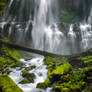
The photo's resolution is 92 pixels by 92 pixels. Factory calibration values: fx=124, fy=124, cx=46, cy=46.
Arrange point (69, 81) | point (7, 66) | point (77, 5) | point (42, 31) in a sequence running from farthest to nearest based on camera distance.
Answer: point (77, 5) → point (42, 31) → point (7, 66) → point (69, 81)

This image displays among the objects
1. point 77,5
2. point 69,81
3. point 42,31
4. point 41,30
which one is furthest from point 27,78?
point 77,5

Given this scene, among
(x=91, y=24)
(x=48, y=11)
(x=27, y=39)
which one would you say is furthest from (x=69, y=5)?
(x=27, y=39)

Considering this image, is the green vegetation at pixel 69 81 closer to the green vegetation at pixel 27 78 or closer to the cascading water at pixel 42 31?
the green vegetation at pixel 27 78

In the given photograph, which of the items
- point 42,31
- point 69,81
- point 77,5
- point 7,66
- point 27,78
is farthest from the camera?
point 77,5

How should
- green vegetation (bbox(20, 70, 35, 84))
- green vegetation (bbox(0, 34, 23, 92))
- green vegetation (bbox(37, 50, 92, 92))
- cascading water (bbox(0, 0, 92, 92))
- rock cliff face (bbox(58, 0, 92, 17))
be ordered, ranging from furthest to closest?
rock cliff face (bbox(58, 0, 92, 17)) < cascading water (bbox(0, 0, 92, 92)) < green vegetation (bbox(20, 70, 35, 84)) < green vegetation (bbox(37, 50, 92, 92)) < green vegetation (bbox(0, 34, 23, 92))

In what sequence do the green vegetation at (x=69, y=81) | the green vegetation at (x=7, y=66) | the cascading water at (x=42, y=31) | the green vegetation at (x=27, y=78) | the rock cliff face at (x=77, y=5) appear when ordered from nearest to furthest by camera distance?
1. the green vegetation at (x=7, y=66)
2. the green vegetation at (x=69, y=81)
3. the green vegetation at (x=27, y=78)
4. the cascading water at (x=42, y=31)
5. the rock cliff face at (x=77, y=5)

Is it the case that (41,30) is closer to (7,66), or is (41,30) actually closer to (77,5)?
(77,5)

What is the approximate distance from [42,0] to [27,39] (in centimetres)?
927

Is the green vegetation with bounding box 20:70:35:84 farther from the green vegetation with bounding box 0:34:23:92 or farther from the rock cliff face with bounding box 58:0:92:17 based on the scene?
the rock cliff face with bounding box 58:0:92:17

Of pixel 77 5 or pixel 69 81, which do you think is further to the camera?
pixel 77 5

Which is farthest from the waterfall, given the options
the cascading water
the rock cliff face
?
the rock cliff face

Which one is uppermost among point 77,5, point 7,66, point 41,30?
point 77,5

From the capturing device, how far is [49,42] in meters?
21.4

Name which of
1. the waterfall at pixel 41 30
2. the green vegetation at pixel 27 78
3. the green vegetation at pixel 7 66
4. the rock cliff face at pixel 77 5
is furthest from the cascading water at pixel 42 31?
the green vegetation at pixel 27 78
